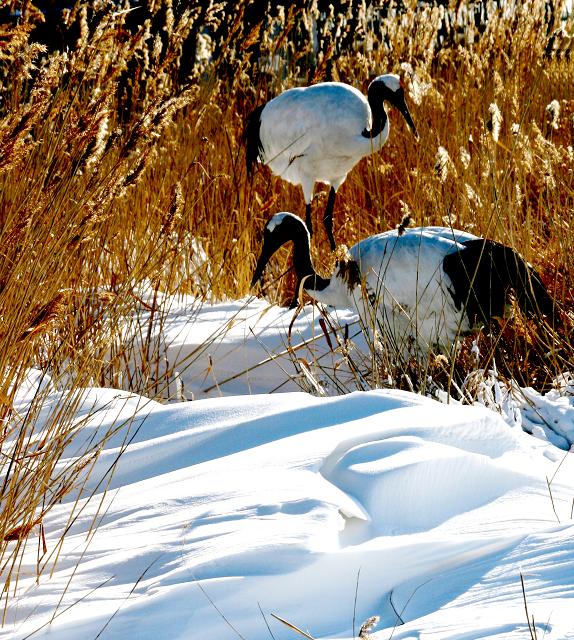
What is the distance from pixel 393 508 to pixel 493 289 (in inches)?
67.1

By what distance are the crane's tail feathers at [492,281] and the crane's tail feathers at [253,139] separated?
214 cm

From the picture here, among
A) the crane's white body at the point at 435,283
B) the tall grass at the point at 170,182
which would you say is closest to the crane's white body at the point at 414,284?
the crane's white body at the point at 435,283

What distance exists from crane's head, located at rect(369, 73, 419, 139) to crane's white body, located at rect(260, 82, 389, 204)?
23 cm

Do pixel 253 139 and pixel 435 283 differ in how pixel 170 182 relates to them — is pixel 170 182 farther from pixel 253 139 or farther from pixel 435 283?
pixel 435 283

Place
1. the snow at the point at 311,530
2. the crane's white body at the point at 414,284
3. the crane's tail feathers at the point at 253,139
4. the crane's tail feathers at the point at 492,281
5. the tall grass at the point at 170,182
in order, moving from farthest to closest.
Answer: the crane's tail feathers at the point at 253,139 < the crane's white body at the point at 414,284 < the crane's tail feathers at the point at 492,281 < the tall grass at the point at 170,182 < the snow at the point at 311,530

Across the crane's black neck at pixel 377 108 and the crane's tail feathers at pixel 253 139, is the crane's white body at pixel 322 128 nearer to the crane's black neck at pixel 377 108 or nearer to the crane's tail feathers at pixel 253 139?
the crane's black neck at pixel 377 108

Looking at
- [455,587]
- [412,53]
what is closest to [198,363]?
[455,587]

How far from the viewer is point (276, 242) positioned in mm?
4090

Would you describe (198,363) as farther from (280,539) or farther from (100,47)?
(280,539)

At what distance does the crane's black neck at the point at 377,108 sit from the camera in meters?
4.91

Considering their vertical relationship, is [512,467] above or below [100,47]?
below

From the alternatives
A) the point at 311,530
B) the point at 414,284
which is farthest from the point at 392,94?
the point at 311,530

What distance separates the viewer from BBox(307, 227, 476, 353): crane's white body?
3170 millimetres

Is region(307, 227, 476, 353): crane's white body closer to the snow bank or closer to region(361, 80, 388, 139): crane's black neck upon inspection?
the snow bank
